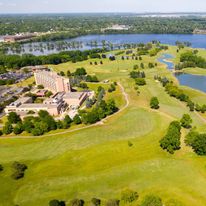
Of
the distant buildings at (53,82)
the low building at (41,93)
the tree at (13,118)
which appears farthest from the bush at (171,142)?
the low building at (41,93)

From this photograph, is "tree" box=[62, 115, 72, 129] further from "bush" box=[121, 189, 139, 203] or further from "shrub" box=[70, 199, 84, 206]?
"bush" box=[121, 189, 139, 203]

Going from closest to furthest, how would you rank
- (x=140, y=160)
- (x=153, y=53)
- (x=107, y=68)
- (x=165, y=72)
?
(x=140, y=160) → (x=165, y=72) → (x=107, y=68) → (x=153, y=53)

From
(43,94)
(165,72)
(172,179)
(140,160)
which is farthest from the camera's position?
(165,72)

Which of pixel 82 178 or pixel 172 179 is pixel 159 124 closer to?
pixel 172 179

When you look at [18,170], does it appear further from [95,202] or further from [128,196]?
[128,196]

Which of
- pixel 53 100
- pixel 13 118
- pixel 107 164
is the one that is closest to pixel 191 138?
pixel 107 164

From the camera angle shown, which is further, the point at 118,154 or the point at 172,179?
the point at 118,154

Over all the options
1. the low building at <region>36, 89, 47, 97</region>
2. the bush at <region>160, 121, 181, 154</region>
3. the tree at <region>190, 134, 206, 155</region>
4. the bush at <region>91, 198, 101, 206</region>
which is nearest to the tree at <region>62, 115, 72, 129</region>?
the bush at <region>160, 121, 181, 154</region>

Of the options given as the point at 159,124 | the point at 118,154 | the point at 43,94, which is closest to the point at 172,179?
the point at 118,154
